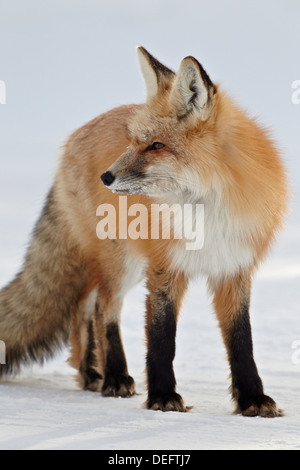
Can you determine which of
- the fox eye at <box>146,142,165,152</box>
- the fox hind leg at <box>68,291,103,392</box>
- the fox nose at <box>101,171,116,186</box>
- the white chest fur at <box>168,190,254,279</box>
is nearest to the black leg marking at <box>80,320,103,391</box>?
the fox hind leg at <box>68,291,103,392</box>

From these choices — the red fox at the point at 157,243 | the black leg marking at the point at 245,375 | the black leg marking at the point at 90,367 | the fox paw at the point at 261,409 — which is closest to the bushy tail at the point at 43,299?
the red fox at the point at 157,243

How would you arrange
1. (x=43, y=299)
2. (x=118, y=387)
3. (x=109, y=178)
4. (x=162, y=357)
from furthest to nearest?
(x=43, y=299) < (x=118, y=387) < (x=162, y=357) < (x=109, y=178)

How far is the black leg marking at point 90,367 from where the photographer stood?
4816 mm

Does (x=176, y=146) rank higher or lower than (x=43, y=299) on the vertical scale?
higher

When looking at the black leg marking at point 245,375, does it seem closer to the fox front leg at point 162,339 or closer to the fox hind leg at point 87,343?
the fox front leg at point 162,339

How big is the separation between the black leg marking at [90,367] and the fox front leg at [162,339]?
108 centimetres

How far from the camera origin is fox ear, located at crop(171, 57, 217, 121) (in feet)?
11.0

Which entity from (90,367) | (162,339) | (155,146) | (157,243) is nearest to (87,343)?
(90,367)

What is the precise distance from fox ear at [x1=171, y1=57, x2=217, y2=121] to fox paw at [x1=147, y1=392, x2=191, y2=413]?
5.30 ft

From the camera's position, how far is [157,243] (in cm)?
379

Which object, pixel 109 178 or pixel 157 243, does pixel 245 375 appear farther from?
pixel 109 178

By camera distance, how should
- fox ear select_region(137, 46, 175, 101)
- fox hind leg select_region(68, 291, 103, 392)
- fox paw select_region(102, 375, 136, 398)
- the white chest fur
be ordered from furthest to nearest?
fox hind leg select_region(68, 291, 103, 392)
fox paw select_region(102, 375, 136, 398)
fox ear select_region(137, 46, 175, 101)
the white chest fur

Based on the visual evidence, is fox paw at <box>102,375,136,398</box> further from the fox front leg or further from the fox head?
the fox head

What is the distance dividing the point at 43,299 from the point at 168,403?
4.98ft
